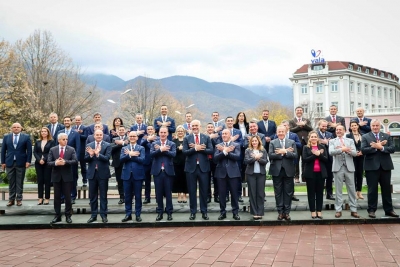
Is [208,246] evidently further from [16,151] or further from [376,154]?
[16,151]

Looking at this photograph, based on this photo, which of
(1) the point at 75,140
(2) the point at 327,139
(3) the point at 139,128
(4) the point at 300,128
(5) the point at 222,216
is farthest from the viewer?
(3) the point at 139,128

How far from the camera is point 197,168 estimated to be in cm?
860

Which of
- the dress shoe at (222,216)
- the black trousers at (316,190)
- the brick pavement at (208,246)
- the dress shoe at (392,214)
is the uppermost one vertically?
the black trousers at (316,190)

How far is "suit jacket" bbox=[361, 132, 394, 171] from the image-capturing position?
8.20m

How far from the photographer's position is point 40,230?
27.2 feet

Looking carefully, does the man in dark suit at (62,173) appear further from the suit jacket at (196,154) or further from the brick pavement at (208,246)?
the suit jacket at (196,154)

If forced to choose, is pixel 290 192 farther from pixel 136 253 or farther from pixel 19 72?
pixel 19 72

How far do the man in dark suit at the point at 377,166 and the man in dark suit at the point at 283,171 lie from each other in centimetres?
171

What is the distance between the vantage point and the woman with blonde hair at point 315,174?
815 centimetres

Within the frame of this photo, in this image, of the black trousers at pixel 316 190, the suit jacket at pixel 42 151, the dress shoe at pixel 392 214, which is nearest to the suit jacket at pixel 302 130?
the black trousers at pixel 316 190

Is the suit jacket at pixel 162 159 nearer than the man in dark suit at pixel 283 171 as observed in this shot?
No

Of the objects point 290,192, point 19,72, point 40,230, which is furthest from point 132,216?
point 19,72

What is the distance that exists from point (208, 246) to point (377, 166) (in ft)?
14.6

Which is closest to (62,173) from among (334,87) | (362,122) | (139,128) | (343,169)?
(139,128)
